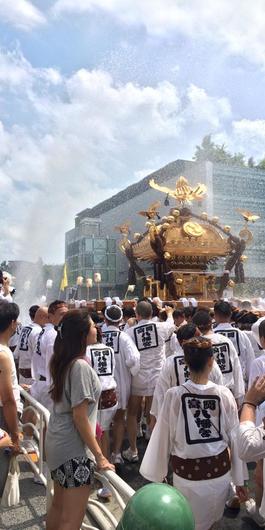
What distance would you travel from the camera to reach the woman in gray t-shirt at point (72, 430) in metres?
2.34

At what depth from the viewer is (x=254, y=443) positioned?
75.2 inches

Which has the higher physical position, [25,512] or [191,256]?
[191,256]

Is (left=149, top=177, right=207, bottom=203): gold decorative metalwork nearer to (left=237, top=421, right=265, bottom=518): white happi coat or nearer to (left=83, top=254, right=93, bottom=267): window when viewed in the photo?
(left=237, top=421, right=265, bottom=518): white happi coat

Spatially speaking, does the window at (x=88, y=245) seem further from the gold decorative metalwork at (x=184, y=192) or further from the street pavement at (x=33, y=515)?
the street pavement at (x=33, y=515)

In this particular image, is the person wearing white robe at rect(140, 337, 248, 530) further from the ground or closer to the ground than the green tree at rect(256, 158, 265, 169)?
closer to the ground

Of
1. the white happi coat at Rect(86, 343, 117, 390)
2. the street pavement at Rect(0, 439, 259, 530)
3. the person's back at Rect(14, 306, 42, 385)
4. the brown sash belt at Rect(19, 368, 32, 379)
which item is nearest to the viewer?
the street pavement at Rect(0, 439, 259, 530)

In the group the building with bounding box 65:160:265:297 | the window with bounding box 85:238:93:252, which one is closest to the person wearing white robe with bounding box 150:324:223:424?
the building with bounding box 65:160:265:297

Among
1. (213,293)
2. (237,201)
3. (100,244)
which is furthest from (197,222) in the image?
(100,244)

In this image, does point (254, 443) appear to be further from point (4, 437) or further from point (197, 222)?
point (197, 222)

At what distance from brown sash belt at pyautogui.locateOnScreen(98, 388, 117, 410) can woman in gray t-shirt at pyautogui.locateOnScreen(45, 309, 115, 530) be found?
5.66 ft

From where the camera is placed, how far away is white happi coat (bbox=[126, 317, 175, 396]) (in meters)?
5.07

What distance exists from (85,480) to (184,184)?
46.7 ft

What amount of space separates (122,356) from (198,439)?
90.9 inches

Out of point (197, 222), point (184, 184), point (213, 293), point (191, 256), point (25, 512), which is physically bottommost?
point (25, 512)
